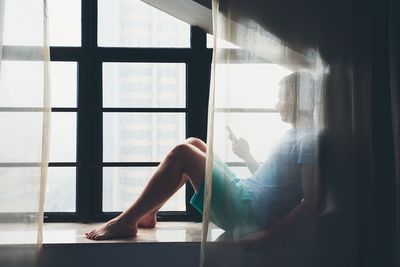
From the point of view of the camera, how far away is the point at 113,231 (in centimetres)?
211

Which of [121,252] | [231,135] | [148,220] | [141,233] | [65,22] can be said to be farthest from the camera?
[65,22]

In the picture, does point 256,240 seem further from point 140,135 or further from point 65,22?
point 65,22

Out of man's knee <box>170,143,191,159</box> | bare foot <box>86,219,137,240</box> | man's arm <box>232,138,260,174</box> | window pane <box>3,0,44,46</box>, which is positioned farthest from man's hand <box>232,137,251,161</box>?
window pane <box>3,0,44,46</box>

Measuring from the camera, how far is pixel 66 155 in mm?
2533

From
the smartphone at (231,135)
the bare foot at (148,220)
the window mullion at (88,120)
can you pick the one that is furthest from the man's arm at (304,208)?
the window mullion at (88,120)

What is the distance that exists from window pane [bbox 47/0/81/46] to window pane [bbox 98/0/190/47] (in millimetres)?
104

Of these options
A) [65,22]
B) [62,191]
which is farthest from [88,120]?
[65,22]

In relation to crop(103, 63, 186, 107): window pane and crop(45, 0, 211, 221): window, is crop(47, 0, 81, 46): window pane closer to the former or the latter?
crop(45, 0, 211, 221): window

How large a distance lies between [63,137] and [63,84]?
253 millimetres

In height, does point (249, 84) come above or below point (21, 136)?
above

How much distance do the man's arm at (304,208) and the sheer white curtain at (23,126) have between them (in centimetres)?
83

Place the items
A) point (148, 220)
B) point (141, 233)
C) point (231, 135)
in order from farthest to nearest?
point (148, 220)
point (141, 233)
point (231, 135)

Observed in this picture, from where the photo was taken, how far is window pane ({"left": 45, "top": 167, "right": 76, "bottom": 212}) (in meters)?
2.53

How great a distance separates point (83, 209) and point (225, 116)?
3.21 feet
